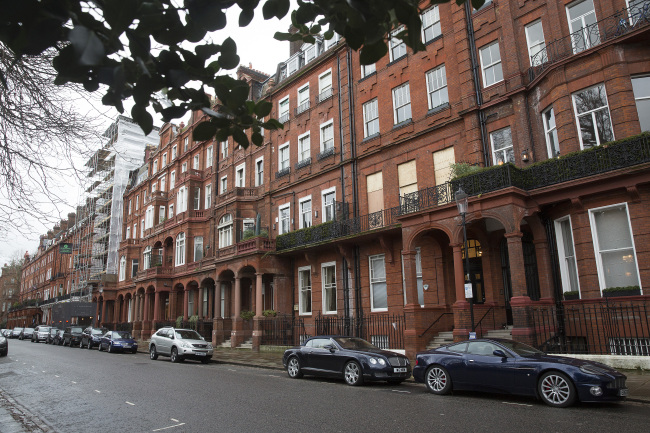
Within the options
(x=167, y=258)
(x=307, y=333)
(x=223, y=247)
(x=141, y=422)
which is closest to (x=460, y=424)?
(x=141, y=422)

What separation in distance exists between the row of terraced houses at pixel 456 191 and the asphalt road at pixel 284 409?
14.6 ft

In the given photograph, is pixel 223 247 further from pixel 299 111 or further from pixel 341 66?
pixel 341 66

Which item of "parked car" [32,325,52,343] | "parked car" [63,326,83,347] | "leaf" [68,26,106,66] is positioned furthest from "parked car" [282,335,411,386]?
"parked car" [32,325,52,343]

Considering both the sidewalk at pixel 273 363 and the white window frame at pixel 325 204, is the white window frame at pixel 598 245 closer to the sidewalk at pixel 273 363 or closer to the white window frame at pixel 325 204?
the sidewalk at pixel 273 363

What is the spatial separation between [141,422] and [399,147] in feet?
55.4

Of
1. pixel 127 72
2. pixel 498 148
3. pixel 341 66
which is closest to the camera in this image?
pixel 127 72

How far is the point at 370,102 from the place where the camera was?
78.3 feet

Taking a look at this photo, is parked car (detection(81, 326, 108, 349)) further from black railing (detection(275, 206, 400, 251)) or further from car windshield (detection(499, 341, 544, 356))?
car windshield (detection(499, 341, 544, 356))

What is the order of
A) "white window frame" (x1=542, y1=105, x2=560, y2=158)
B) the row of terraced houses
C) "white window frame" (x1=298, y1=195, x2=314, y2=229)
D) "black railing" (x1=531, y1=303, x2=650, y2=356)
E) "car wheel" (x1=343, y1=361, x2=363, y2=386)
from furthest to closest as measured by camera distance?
1. "white window frame" (x1=298, y1=195, x2=314, y2=229)
2. "white window frame" (x1=542, y1=105, x2=560, y2=158)
3. the row of terraced houses
4. "black railing" (x1=531, y1=303, x2=650, y2=356)
5. "car wheel" (x1=343, y1=361, x2=363, y2=386)

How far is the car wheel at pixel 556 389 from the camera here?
8781 mm

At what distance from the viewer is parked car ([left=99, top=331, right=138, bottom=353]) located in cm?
2730

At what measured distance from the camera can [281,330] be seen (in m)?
25.1

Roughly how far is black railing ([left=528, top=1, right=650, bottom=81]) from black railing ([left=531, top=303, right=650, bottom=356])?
851 cm

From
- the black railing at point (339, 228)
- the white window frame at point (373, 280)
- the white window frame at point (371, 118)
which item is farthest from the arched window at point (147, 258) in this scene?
the white window frame at point (371, 118)
